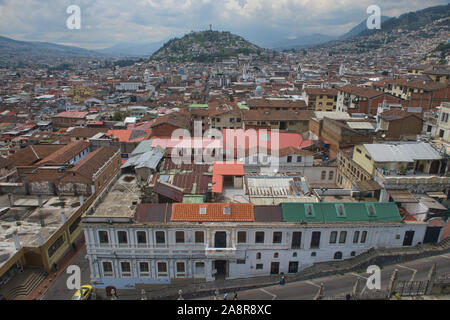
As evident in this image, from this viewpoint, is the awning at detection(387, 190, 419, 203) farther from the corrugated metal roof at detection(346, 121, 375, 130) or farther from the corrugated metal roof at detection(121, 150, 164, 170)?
the corrugated metal roof at detection(121, 150, 164, 170)

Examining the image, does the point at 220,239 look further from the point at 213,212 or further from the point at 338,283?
the point at 338,283

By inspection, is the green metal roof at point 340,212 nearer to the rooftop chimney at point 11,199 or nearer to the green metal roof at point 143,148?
the green metal roof at point 143,148

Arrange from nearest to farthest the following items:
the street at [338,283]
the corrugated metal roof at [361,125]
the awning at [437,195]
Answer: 1. the street at [338,283]
2. the awning at [437,195]
3. the corrugated metal roof at [361,125]

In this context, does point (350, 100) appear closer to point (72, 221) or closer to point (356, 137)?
point (356, 137)

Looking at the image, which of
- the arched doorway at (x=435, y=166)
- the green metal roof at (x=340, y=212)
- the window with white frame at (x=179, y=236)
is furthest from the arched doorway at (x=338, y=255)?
the arched doorway at (x=435, y=166)

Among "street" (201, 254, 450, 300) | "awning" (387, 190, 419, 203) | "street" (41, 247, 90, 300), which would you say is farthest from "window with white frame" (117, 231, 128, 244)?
"awning" (387, 190, 419, 203)

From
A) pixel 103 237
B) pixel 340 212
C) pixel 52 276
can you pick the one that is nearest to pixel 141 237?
pixel 103 237

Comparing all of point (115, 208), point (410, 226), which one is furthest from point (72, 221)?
point (410, 226)
